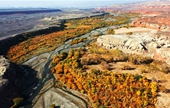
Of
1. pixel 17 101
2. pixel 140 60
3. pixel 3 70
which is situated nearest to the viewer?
pixel 17 101

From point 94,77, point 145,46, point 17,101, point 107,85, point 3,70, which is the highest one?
point 145,46

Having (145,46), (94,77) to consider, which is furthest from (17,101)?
(145,46)

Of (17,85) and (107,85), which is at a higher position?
(107,85)

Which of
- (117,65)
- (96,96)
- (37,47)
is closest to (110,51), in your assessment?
(117,65)

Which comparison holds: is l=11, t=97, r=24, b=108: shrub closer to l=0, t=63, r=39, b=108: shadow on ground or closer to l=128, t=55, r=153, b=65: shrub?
l=0, t=63, r=39, b=108: shadow on ground

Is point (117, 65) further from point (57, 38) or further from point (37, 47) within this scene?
point (57, 38)

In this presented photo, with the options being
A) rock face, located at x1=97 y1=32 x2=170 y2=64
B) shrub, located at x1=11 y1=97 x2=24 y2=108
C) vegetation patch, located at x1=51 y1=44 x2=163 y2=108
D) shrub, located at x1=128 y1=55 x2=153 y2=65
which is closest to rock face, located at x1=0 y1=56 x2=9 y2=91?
shrub, located at x1=11 y1=97 x2=24 y2=108

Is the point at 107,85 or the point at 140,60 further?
the point at 140,60

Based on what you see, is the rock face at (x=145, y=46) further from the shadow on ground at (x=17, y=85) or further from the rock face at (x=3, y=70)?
the rock face at (x=3, y=70)

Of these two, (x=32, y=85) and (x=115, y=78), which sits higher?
(x=115, y=78)

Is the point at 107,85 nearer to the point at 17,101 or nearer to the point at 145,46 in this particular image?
the point at 17,101

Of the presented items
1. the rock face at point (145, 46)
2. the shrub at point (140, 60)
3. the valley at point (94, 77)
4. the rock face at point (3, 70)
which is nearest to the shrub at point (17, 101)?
the valley at point (94, 77)
